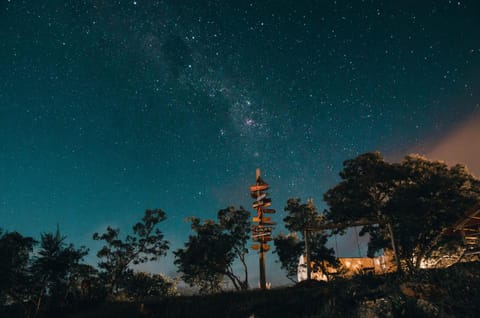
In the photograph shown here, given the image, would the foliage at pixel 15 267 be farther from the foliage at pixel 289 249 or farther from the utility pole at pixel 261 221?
the foliage at pixel 289 249

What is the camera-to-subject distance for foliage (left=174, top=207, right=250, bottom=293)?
29.3 meters

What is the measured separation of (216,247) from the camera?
96.6 feet

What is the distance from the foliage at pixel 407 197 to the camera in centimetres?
1989

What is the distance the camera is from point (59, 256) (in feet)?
72.8

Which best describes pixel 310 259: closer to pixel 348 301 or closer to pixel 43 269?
pixel 348 301

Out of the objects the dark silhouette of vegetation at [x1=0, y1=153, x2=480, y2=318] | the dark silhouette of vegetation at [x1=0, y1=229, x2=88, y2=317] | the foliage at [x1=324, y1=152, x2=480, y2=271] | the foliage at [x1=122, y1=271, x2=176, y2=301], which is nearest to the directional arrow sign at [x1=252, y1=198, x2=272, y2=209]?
the dark silhouette of vegetation at [x1=0, y1=153, x2=480, y2=318]

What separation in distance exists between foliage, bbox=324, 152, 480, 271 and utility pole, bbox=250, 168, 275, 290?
28.3 feet

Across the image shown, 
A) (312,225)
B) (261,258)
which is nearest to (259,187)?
(261,258)

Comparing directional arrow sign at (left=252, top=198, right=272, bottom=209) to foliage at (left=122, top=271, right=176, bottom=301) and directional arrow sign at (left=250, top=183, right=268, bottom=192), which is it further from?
foliage at (left=122, top=271, right=176, bottom=301)

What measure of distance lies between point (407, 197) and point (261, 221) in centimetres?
1162

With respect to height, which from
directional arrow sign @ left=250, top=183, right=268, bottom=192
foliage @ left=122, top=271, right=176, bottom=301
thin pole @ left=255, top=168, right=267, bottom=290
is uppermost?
directional arrow sign @ left=250, top=183, right=268, bottom=192

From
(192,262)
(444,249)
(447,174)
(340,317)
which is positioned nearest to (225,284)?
(192,262)

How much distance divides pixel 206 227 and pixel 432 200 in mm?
20910

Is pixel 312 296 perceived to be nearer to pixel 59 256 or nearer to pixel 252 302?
pixel 252 302
